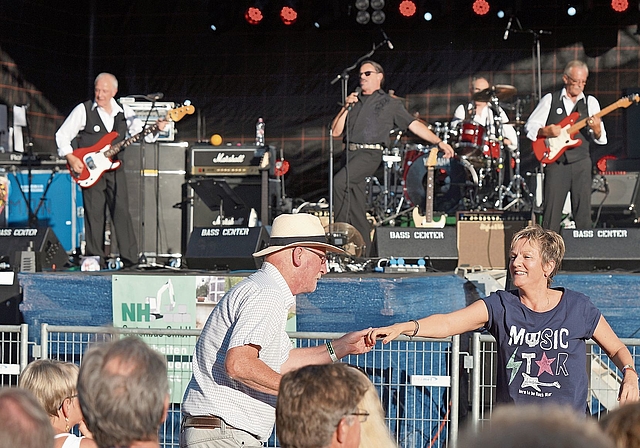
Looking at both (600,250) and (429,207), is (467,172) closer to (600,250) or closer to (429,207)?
Answer: (429,207)

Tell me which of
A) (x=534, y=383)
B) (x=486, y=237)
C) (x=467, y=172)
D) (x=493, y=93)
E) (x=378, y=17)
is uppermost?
(x=378, y=17)

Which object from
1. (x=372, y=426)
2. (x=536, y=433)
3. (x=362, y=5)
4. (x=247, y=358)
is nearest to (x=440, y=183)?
(x=362, y=5)

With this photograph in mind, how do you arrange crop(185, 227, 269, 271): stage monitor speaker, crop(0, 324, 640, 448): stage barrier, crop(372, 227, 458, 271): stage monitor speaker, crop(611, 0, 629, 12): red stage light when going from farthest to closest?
crop(611, 0, 629, 12): red stage light, crop(372, 227, 458, 271): stage monitor speaker, crop(185, 227, 269, 271): stage monitor speaker, crop(0, 324, 640, 448): stage barrier

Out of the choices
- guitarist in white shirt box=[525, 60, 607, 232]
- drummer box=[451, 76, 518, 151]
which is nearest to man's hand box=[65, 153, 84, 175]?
guitarist in white shirt box=[525, 60, 607, 232]

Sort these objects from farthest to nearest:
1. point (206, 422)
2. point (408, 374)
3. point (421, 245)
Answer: point (421, 245) → point (408, 374) → point (206, 422)

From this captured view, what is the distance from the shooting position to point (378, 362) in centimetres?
630

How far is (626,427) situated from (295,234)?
2.59 meters

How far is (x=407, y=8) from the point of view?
13844 millimetres

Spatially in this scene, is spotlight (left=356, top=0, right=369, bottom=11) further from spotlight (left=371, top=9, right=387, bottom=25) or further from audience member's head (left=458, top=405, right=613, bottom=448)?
audience member's head (left=458, top=405, right=613, bottom=448)

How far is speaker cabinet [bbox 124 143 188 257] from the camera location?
11.6 m

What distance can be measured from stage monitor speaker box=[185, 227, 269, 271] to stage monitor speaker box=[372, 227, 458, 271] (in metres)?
1.01

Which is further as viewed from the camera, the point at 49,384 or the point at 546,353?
the point at 546,353

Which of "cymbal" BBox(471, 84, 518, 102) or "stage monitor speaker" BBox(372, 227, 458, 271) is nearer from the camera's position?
"stage monitor speaker" BBox(372, 227, 458, 271)

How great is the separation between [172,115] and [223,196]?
168 centimetres
